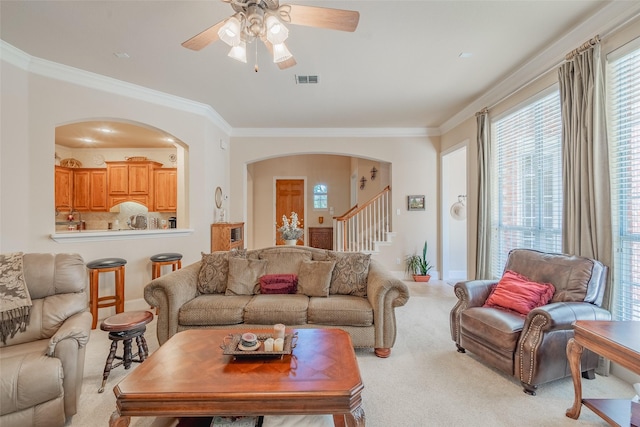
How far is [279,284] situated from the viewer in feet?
10.2

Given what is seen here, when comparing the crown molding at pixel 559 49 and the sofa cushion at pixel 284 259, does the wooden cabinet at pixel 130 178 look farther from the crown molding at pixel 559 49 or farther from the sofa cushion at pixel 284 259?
the crown molding at pixel 559 49

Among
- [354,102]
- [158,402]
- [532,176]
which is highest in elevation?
[354,102]

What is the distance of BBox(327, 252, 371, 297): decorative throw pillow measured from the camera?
10.1 feet

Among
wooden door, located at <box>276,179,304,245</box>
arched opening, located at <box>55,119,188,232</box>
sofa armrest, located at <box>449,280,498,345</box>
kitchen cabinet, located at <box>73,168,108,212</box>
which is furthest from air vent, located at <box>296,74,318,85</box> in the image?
kitchen cabinet, located at <box>73,168,108,212</box>

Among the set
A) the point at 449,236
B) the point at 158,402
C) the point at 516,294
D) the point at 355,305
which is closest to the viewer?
the point at 158,402

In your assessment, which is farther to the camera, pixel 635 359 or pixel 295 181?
pixel 295 181

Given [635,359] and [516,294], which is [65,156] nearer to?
[516,294]

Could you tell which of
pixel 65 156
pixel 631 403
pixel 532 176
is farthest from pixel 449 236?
pixel 65 156

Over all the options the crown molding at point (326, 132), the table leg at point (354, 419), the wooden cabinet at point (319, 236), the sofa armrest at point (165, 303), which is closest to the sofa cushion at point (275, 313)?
the sofa armrest at point (165, 303)

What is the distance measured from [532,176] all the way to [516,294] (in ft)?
5.41

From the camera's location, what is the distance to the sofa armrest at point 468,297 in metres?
2.80

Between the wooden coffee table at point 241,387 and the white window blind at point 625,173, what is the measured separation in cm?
242

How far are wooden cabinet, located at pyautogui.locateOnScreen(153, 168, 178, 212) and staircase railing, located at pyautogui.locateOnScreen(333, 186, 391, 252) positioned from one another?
3.73 m

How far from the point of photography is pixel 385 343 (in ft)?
8.91
